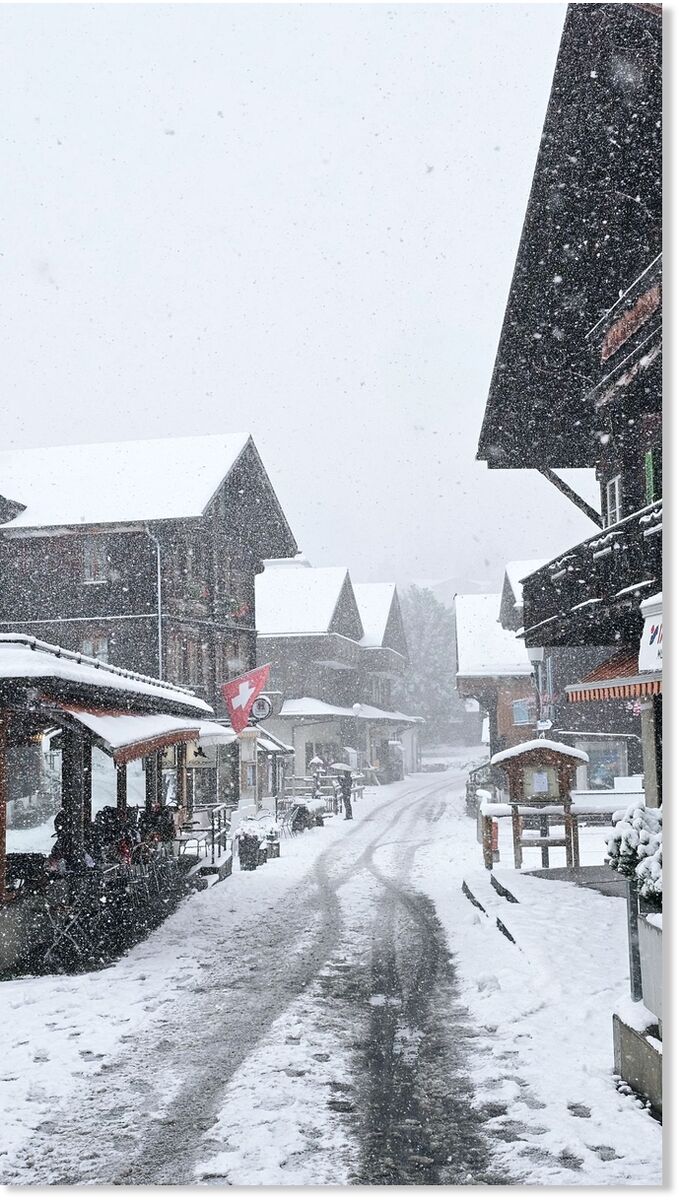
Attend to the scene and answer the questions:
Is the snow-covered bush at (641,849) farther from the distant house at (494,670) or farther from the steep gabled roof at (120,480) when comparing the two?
the distant house at (494,670)

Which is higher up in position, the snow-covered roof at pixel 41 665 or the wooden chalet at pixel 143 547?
the wooden chalet at pixel 143 547

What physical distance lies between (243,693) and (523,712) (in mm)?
12518

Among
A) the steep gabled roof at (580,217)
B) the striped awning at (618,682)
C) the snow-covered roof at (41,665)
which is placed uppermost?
the steep gabled roof at (580,217)

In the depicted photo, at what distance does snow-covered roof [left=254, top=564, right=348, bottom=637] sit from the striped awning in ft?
34.1

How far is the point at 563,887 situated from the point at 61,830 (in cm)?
711

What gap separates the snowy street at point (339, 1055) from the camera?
514 cm

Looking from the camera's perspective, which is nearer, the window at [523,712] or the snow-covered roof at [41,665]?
the snow-covered roof at [41,665]

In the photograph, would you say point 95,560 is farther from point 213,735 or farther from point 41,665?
point 41,665

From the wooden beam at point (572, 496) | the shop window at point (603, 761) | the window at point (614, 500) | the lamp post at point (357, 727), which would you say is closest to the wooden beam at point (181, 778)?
the lamp post at point (357, 727)

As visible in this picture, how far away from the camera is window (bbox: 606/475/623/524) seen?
12.6m

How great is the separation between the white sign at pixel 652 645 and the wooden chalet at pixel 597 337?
1.93m

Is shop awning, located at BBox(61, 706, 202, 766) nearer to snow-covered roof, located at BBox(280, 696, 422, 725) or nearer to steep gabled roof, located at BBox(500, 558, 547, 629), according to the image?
snow-covered roof, located at BBox(280, 696, 422, 725)

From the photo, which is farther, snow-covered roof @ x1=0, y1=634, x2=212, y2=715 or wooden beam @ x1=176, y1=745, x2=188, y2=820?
wooden beam @ x1=176, y1=745, x2=188, y2=820

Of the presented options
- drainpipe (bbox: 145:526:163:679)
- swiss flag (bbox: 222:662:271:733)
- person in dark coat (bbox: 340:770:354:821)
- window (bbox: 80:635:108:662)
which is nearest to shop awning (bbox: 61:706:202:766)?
swiss flag (bbox: 222:662:271:733)
